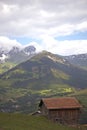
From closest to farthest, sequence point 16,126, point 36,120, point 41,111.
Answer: point 16,126 → point 36,120 → point 41,111

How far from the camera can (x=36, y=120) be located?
81000 millimetres

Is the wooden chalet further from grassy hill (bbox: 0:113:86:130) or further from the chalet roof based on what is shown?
grassy hill (bbox: 0:113:86:130)

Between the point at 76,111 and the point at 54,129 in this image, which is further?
the point at 76,111

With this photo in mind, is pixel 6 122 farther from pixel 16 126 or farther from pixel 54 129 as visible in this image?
pixel 54 129

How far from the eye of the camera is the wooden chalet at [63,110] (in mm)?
91125

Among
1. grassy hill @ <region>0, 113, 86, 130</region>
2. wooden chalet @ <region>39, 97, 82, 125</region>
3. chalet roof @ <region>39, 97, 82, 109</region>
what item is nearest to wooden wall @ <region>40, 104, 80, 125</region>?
wooden chalet @ <region>39, 97, 82, 125</region>

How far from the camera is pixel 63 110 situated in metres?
92.0

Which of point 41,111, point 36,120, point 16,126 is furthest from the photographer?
point 41,111

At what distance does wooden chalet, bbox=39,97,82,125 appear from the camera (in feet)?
299

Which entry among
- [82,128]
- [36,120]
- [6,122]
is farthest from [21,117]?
[82,128]

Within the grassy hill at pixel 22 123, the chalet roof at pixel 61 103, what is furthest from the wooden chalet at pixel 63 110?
the grassy hill at pixel 22 123

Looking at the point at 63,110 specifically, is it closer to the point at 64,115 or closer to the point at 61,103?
the point at 64,115

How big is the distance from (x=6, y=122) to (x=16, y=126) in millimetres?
4200

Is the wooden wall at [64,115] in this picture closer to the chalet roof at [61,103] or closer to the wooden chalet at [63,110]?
the wooden chalet at [63,110]
